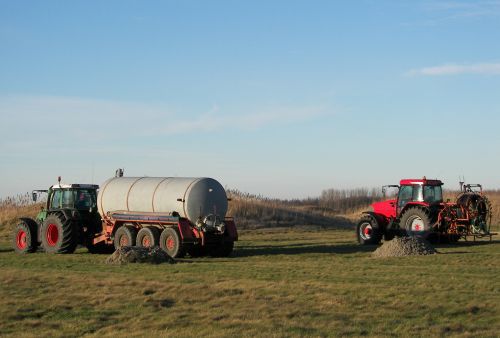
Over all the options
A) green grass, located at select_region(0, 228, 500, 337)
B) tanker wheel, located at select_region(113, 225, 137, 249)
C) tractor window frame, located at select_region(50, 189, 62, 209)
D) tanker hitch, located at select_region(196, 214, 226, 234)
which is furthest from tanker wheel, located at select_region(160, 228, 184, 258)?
tractor window frame, located at select_region(50, 189, 62, 209)

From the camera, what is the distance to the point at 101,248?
1117 inches

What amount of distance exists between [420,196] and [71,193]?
42.7 feet

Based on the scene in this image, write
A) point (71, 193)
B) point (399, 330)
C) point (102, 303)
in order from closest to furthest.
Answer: point (399, 330) < point (102, 303) < point (71, 193)

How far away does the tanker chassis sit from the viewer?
83.2ft

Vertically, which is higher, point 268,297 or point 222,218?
point 222,218

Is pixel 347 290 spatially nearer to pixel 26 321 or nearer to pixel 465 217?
pixel 26 321

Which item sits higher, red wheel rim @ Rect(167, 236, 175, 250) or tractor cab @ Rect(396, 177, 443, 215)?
tractor cab @ Rect(396, 177, 443, 215)

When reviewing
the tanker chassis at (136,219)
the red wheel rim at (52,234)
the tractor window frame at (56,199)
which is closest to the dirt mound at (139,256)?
the tanker chassis at (136,219)

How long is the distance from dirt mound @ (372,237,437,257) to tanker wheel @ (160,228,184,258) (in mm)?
6134

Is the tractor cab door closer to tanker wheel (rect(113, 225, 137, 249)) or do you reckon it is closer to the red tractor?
the red tractor

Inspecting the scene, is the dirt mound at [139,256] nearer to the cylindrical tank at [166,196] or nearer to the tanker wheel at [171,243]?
the tanker wheel at [171,243]

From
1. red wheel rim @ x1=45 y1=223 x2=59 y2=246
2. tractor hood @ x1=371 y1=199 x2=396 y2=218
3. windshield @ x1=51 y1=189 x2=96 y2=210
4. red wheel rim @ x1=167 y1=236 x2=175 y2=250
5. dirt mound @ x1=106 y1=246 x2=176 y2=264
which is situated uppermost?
windshield @ x1=51 y1=189 x2=96 y2=210

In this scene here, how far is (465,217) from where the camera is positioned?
29594mm

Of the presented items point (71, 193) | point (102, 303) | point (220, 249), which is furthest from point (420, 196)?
point (102, 303)
